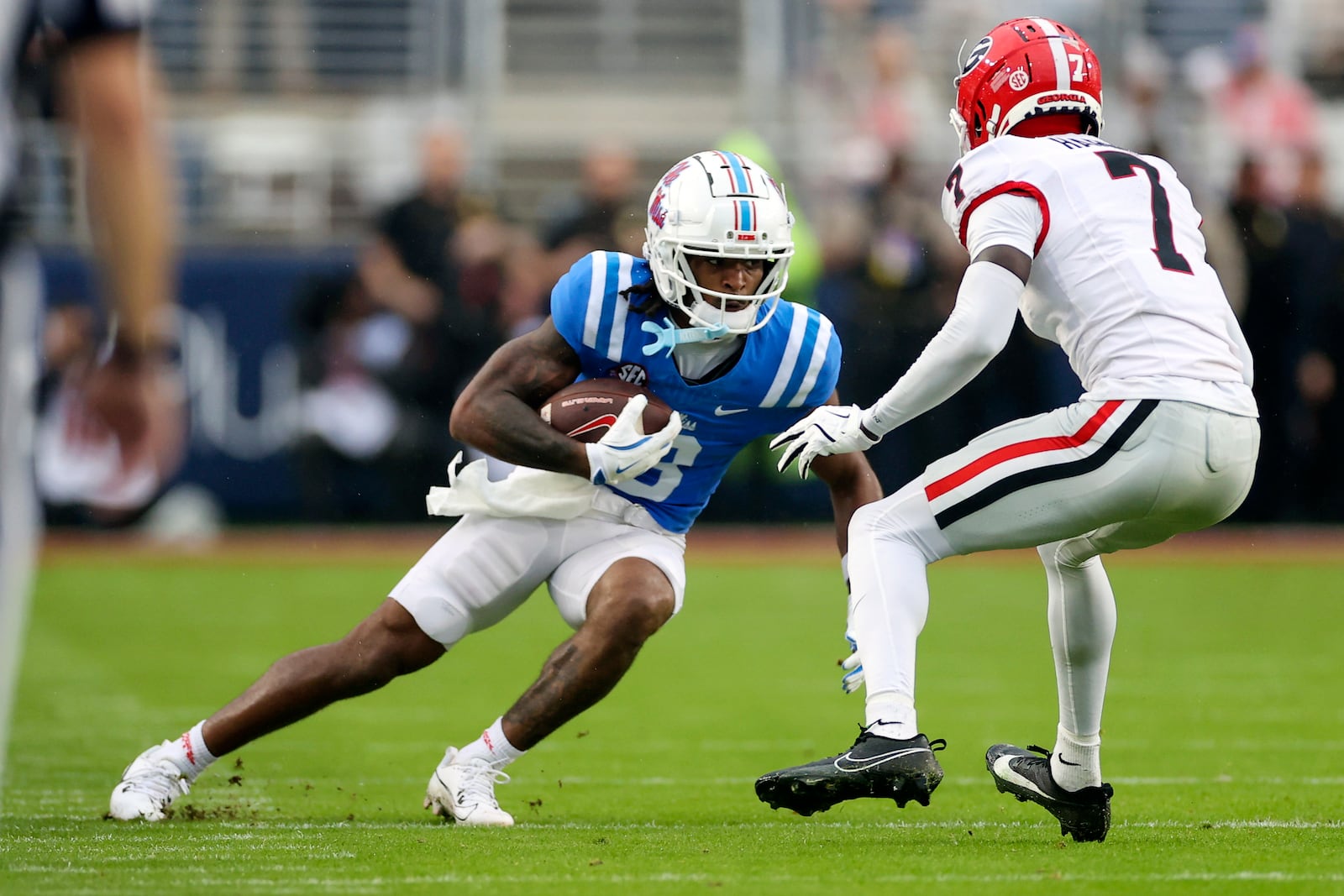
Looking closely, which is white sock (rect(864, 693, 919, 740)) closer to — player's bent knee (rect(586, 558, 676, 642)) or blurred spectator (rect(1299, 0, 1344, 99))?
player's bent knee (rect(586, 558, 676, 642))

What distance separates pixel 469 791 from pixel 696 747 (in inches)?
62.5

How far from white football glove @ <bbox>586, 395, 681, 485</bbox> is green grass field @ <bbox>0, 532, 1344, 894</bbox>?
85 centimetres

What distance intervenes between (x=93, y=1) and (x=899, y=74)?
11572 mm

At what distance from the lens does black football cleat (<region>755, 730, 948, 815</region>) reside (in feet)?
12.6

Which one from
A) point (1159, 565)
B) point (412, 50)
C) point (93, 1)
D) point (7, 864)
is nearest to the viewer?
point (93, 1)

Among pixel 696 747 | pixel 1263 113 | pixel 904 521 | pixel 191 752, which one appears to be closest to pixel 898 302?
pixel 1263 113

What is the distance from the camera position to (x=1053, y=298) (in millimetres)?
4137

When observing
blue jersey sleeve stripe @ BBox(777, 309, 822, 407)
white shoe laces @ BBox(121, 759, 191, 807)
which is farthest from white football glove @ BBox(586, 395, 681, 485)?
white shoe laces @ BBox(121, 759, 191, 807)

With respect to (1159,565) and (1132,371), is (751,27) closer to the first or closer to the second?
(1159,565)

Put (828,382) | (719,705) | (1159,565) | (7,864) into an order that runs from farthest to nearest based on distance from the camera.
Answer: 1. (1159,565)
2. (719,705)
3. (828,382)
4. (7,864)

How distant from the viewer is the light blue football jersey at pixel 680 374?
15.0 feet

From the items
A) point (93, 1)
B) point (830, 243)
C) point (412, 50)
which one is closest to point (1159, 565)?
point (830, 243)

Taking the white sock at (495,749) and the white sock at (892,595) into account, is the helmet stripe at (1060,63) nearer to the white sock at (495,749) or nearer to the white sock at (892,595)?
the white sock at (892,595)

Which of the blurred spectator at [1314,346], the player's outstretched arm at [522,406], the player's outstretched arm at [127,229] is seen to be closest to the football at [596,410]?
the player's outstretched arm at [522,406]
